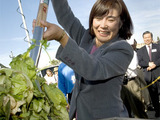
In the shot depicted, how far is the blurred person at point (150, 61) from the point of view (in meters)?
6.48

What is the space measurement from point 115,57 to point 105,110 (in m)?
0.42

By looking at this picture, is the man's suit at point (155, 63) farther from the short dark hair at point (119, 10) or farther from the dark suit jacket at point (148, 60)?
the short dark hair at point (119, 10)

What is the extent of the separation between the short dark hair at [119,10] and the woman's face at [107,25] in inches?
1.6

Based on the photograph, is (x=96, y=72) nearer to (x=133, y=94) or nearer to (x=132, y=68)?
(x=132, y=68)

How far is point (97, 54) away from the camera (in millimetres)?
1712

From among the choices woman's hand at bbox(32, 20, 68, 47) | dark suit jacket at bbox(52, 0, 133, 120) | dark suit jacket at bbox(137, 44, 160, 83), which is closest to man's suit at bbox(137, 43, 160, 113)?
dark suit jacket at bbox(137, 44, 160, 83)

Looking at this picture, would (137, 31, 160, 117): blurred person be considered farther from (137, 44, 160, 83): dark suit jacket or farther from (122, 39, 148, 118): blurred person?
(122, 39, 148, 118): blurred person

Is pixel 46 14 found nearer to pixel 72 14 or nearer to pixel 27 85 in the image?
pixel 27 85

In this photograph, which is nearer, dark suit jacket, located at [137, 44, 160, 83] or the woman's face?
the woman's face

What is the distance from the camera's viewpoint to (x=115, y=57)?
4.89 ft

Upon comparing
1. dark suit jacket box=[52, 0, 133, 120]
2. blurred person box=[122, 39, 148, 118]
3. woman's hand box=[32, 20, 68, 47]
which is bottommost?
blurred person box=[122, 39, 148, 118]

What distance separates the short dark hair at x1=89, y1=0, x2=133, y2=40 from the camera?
5.85ft

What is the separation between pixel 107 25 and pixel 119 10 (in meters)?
0.19

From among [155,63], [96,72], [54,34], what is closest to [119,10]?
[96,72]
